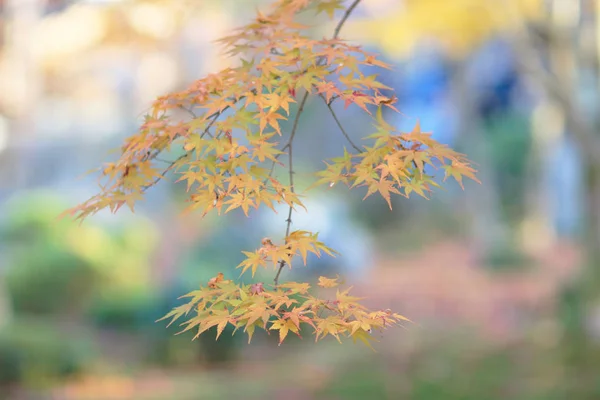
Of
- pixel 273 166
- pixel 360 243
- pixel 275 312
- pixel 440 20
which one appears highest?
pixel 440 20

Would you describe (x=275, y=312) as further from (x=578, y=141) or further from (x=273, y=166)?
(x=578, y=141)

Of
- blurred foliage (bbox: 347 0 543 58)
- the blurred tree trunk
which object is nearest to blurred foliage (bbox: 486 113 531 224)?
the blurred tree trunk

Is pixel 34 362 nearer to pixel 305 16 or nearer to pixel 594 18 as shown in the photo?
pixel 305 16

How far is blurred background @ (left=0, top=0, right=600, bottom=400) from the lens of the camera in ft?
19.9

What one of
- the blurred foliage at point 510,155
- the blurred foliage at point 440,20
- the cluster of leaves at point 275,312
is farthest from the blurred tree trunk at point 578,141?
the blurred foliage at point 510,155

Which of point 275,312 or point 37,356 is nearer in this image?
point 275,312

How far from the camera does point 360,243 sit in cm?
1081

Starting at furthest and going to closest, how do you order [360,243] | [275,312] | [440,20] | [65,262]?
[360,243] → [440,20] → [65,262] → [275,312]

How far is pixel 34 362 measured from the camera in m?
5.98

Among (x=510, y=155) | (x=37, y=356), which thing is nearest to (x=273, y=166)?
(x=37, y=356)

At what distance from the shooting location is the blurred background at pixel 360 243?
6.08m

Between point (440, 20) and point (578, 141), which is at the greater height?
point (440, 20)

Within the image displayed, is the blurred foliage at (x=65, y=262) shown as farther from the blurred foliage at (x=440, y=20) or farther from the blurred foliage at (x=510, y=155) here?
the blurred foliage at (x=510, y=155)

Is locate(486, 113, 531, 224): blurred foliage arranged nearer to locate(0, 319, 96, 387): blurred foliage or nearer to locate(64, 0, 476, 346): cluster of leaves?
locate(0, 319, 96, 387): blurred foliage
